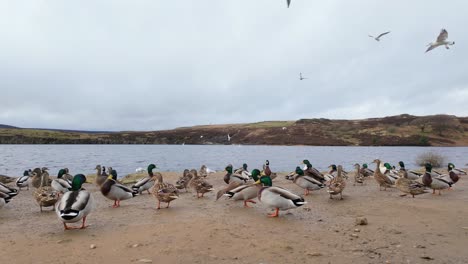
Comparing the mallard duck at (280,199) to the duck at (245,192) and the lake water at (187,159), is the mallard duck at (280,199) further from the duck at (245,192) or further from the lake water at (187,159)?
the lake water at (187,159)

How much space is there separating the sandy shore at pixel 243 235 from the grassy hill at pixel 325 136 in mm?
74515

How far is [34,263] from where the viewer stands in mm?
6637

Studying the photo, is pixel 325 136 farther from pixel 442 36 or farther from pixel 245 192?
pixel 245 192

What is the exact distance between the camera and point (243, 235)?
8219 millimetres

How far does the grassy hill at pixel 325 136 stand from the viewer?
277 ft

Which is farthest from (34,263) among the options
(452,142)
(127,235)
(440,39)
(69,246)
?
(452,142)

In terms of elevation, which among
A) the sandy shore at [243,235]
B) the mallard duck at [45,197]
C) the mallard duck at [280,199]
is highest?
the mallard duck at [280,199]

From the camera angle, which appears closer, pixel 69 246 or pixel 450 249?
pixel 450 249

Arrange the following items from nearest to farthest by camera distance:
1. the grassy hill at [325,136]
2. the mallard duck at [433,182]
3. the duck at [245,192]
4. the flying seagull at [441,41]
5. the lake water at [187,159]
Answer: the flying seagull at [441,41] < the duck at [245,192] < the mallard duck at [433,182] < the lake water at [187,159] < the grassy hill at [325,136]

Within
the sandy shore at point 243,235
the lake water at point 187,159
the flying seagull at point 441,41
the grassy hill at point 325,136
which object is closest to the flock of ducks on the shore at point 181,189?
the sandy shore at point 243,235

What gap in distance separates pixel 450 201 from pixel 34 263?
12.7 m

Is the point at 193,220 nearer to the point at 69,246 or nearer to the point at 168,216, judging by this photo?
the point at 168,216

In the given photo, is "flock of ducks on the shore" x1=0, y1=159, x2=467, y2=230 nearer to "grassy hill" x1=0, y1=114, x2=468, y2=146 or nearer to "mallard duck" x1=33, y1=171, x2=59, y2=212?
"mallard duck" x1=33, y1=171, x2=59, y2=212

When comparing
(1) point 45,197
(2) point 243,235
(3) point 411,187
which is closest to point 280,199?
(2) point 243,235
